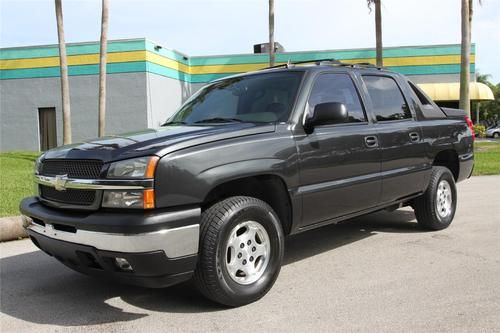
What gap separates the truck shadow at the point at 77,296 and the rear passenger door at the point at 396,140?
0.95 m

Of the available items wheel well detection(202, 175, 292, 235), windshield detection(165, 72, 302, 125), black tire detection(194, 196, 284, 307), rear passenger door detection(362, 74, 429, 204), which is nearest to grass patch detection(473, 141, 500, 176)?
rear passenger door detection(362, 74, 429, 204)

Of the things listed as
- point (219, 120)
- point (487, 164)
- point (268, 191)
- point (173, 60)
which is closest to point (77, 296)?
point (268, 191)

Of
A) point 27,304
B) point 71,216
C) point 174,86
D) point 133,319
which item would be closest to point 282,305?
point 133,319

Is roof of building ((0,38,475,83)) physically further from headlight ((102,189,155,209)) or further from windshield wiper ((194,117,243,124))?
headlight ((102,189,155,209))

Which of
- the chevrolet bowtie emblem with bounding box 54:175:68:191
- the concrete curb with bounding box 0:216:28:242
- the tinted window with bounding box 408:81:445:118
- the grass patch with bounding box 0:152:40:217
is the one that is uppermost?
the tinted window with bounding box 408:81:445:118

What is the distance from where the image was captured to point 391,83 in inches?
225

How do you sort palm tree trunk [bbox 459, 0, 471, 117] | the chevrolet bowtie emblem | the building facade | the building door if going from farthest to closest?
the building door
the building facade
palm tree trunk [bbox 459, 0, 471, 117]
the chevrolet bowtie emblem

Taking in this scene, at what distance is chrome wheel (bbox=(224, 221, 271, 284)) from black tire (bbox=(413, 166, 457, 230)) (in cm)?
282

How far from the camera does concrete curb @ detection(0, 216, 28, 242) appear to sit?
6145 mm

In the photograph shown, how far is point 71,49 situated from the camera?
2366 cm

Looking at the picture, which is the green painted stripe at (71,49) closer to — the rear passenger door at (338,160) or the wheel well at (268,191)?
the rear passenger door at (338,160)

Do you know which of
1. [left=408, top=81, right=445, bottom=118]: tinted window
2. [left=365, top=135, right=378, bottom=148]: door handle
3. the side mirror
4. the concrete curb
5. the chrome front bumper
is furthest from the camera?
the concrete curb

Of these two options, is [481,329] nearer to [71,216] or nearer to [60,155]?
[71,216]

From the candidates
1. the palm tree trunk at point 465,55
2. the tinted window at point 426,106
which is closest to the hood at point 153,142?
the tinted window at point 426,106
